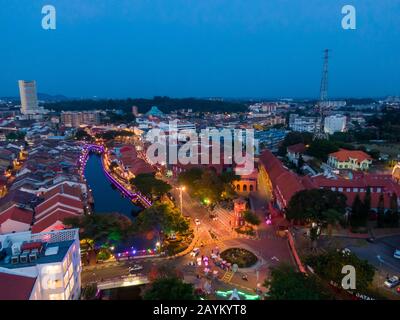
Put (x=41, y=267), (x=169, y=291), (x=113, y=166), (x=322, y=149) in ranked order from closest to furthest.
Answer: (x=169, y=291) < (x=41, y=267) < (x=322, y=149) < (x=113, y=166)

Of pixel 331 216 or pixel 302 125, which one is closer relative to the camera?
pixel 331 216

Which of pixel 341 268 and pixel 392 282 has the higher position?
pixel 341 268

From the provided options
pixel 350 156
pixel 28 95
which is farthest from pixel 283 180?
Answer: pixel 28 95

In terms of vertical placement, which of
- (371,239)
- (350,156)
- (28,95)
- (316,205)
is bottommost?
(371,239)

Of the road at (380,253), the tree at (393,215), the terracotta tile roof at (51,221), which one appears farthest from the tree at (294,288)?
the terracotta tile roof at (51,221)

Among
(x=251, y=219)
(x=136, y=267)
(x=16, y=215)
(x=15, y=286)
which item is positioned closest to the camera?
(x=15, y=286)

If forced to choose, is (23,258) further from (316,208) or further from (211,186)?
(316,208)
